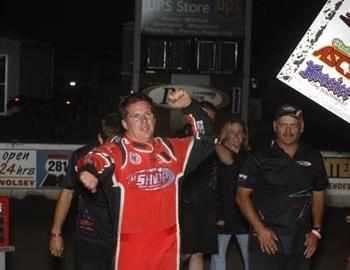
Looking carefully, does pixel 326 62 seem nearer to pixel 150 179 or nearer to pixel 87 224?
pixel 150 179

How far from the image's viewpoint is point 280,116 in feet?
20.4

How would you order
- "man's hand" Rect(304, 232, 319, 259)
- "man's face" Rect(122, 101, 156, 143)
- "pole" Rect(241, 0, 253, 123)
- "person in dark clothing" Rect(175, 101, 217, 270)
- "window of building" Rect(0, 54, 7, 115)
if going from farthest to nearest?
"window of building" Rect(0, 54, 7, 115) < "pole" Rect(241, 0, 253, 123) < "person in dark clothing" Rect(175, 101, 217, 270) < "man's hand" Rect(304, 232, 319, 259) < "man's face" Rect(122, 101, 156, 143)

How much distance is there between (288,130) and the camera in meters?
6.23

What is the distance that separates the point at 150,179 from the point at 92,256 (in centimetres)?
141

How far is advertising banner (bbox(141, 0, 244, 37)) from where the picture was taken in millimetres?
16500

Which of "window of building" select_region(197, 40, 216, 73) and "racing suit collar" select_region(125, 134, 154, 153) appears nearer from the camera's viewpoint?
"racing suit collar" select_region(125, 134, 154, 153)

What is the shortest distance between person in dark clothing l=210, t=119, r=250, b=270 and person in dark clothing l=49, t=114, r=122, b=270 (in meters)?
1.67

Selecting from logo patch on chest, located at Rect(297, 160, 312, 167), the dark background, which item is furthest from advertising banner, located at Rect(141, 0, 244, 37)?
logo patch on chest, located at Rect(297, 160, 312, 167)

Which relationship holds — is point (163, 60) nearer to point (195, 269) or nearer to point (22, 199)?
point (22, 199)

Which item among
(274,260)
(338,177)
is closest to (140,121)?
(274,260)

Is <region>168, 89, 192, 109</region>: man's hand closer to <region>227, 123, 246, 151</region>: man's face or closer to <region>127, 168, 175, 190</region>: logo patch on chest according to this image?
<region>127, 168, 175, 190</region>: logo patch on chest

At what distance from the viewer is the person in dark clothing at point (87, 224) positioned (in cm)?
600

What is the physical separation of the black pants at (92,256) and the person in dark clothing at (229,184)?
1.95 meters

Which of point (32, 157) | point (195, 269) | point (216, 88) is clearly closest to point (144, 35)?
point (216, 88)
